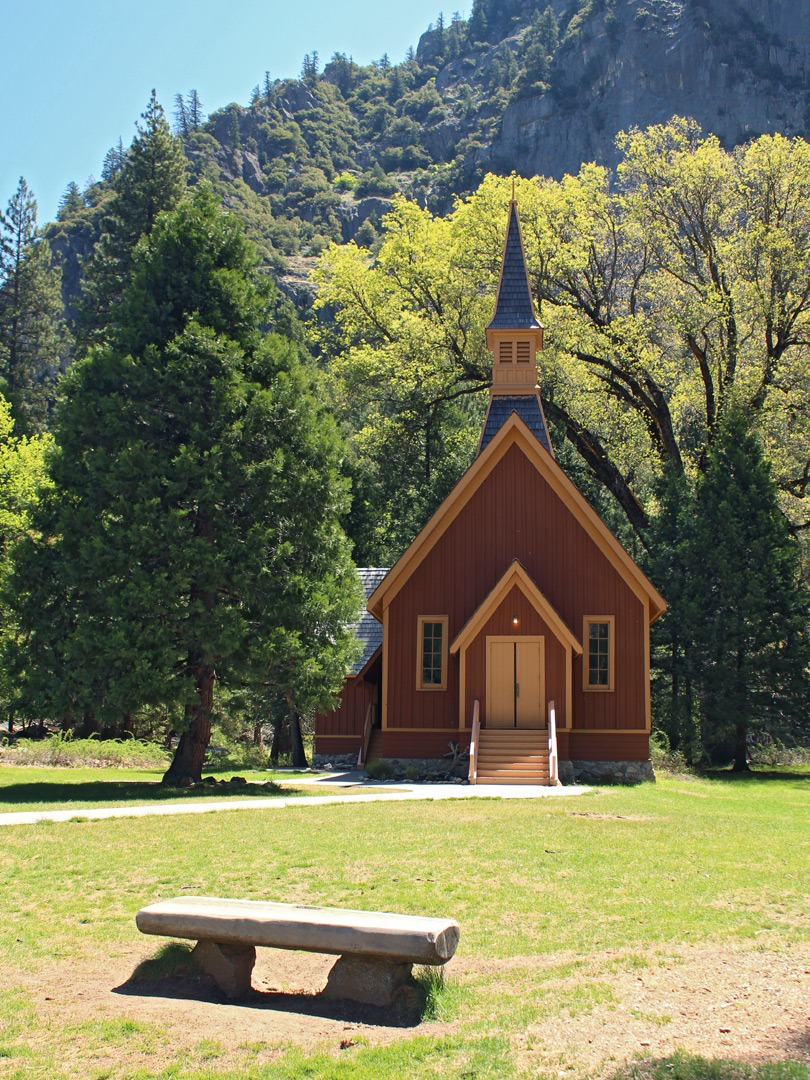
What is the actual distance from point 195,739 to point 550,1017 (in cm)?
1479

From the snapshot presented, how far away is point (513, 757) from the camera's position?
21.4 meters

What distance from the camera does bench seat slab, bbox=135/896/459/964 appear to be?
5.72 m

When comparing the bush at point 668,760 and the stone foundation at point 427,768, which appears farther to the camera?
the bush at point 668,760

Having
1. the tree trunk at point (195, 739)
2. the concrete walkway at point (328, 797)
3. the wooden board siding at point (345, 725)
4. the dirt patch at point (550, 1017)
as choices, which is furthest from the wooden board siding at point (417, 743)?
the dirt patch at point (550, 1017)

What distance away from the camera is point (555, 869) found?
9.60 m

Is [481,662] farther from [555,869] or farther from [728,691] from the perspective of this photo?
[555,869]

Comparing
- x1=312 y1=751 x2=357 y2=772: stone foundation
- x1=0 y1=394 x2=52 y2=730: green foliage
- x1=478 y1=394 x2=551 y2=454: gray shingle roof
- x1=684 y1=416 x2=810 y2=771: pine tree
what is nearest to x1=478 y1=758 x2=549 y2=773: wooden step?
x1=312 y1=751 x2=357 y2=772: stone foundation

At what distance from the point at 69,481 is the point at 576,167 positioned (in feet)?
484

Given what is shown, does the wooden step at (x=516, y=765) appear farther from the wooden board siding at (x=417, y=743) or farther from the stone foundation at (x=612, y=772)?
the wooden board siding at (x=417, y=743)

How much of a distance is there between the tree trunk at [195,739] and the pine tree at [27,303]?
3923cm

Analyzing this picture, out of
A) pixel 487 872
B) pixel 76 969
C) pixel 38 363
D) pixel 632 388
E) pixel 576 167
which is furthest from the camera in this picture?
pixel 576 167

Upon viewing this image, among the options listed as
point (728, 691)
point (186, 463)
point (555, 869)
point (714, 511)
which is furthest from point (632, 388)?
point (555, 869)

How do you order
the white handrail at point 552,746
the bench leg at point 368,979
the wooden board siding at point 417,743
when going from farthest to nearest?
the wooden board siding at point 417,743
the white handrail at point 552,746
the bench leg at point 368,979

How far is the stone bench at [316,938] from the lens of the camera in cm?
576
